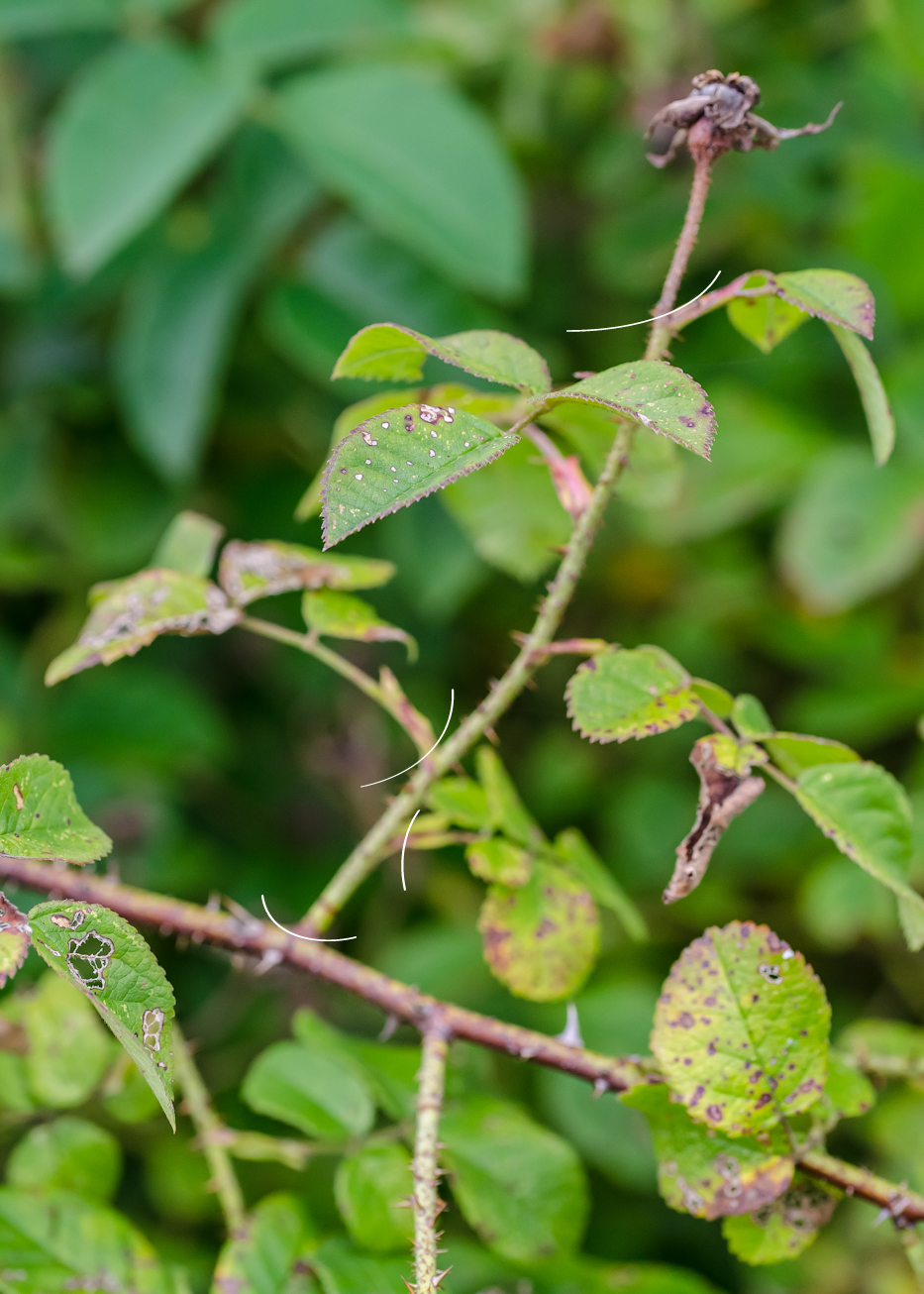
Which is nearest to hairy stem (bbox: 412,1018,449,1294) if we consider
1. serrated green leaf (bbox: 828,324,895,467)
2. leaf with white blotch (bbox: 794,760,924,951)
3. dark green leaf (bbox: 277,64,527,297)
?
leaf with white blotch (bbox: 794,760,924,951)

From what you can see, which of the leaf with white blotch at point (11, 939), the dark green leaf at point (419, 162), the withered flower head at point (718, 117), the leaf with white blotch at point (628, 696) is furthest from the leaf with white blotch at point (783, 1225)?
the dark green leaf at point (419, 162)

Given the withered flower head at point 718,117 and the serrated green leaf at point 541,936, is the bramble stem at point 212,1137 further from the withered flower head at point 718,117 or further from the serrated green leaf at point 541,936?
the withered flower head at point 718,117

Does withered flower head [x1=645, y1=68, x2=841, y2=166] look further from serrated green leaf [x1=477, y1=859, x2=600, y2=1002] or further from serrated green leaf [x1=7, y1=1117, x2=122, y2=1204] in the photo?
serrated green leaf [x1=7, y1=1117, x2=122, y2=1204]

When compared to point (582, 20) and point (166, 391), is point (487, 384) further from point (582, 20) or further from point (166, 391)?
point (582, 20)

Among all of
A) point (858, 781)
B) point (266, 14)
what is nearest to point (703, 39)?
point (266, 14)

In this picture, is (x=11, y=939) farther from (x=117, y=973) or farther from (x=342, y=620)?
(x=342, y=620)

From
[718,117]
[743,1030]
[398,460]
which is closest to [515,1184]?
[743,1030]
